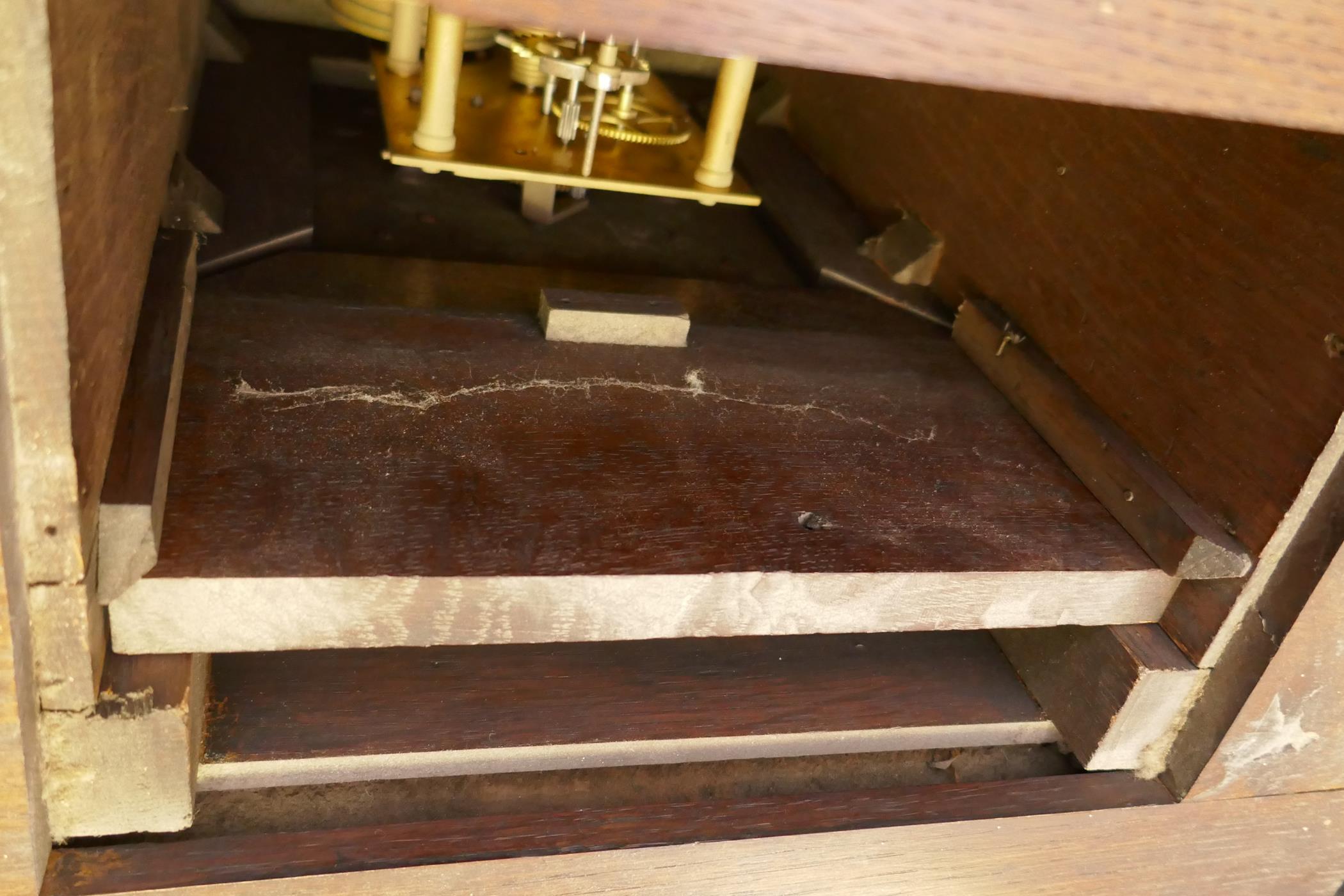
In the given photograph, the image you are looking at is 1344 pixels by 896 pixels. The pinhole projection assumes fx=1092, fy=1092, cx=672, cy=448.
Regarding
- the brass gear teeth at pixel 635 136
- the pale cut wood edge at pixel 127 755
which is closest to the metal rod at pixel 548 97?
the brass gear teeth at pixel 635 136

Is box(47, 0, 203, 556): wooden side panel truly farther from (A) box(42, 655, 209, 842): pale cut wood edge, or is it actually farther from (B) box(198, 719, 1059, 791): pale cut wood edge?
(B) box(198, 719, 1059, 791): pale cut wood edge

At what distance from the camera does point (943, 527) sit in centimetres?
74

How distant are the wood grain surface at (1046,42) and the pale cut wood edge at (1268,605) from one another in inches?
11.1

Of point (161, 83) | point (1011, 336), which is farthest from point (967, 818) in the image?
point (161, 83)

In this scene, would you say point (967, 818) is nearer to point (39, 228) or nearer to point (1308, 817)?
point (1308, 817)

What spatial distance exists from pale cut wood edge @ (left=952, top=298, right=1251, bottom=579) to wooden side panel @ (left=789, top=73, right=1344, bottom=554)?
15 mm

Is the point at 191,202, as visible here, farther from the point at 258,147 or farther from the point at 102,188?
the point at 102,188

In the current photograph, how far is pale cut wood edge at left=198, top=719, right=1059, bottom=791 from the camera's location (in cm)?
71

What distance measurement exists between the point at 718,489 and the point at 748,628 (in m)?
0.10

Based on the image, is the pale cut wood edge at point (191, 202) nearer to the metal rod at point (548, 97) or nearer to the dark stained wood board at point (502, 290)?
the dark stained wood board at point (502, 290)

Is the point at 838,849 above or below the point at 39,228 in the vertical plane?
below

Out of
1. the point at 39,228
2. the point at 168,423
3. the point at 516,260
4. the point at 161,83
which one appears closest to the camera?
the point at 39,228

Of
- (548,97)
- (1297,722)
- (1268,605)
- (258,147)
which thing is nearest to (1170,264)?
(1268,605)

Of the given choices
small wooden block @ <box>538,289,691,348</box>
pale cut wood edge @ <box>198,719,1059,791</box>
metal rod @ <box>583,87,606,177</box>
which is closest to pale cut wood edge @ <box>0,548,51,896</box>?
pale cut wood edge @ <box>198,719,1059,791</box>
